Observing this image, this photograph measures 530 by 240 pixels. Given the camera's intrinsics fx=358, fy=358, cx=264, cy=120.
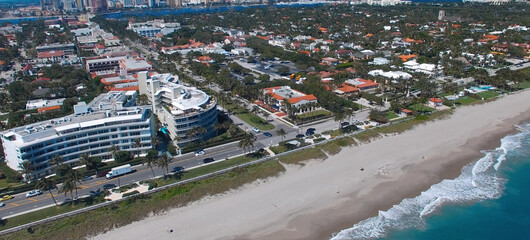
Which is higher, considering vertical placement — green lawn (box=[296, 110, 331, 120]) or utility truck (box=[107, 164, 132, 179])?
green lawn (box=[296, 110, 331, 120])

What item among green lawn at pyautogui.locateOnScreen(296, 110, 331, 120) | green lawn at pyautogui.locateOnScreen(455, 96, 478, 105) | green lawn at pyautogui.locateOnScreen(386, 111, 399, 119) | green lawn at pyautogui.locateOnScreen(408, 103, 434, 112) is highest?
green lawn at pyautogui.locateOnScreen(455, 96, 478, 105)

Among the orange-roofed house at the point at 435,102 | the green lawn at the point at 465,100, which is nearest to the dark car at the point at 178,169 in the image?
the orange-roofed house at the point at 435,102

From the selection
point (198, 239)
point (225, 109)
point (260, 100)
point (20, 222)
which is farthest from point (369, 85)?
point (20, 222)

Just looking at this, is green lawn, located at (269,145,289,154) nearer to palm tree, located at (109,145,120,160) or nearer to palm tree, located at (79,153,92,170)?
palm tree, located at (109,145,120,160)

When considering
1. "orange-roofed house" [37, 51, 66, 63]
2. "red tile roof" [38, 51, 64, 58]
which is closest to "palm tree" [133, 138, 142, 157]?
"orange-roofed house" [37, 51, 66, 63]

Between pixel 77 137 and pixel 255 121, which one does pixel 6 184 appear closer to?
pixel 77 137

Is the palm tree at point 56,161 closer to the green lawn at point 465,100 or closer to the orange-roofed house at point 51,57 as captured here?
the green lawn at point 465,100

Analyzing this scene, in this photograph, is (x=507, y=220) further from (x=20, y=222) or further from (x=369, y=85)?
(x=20, y=222)
